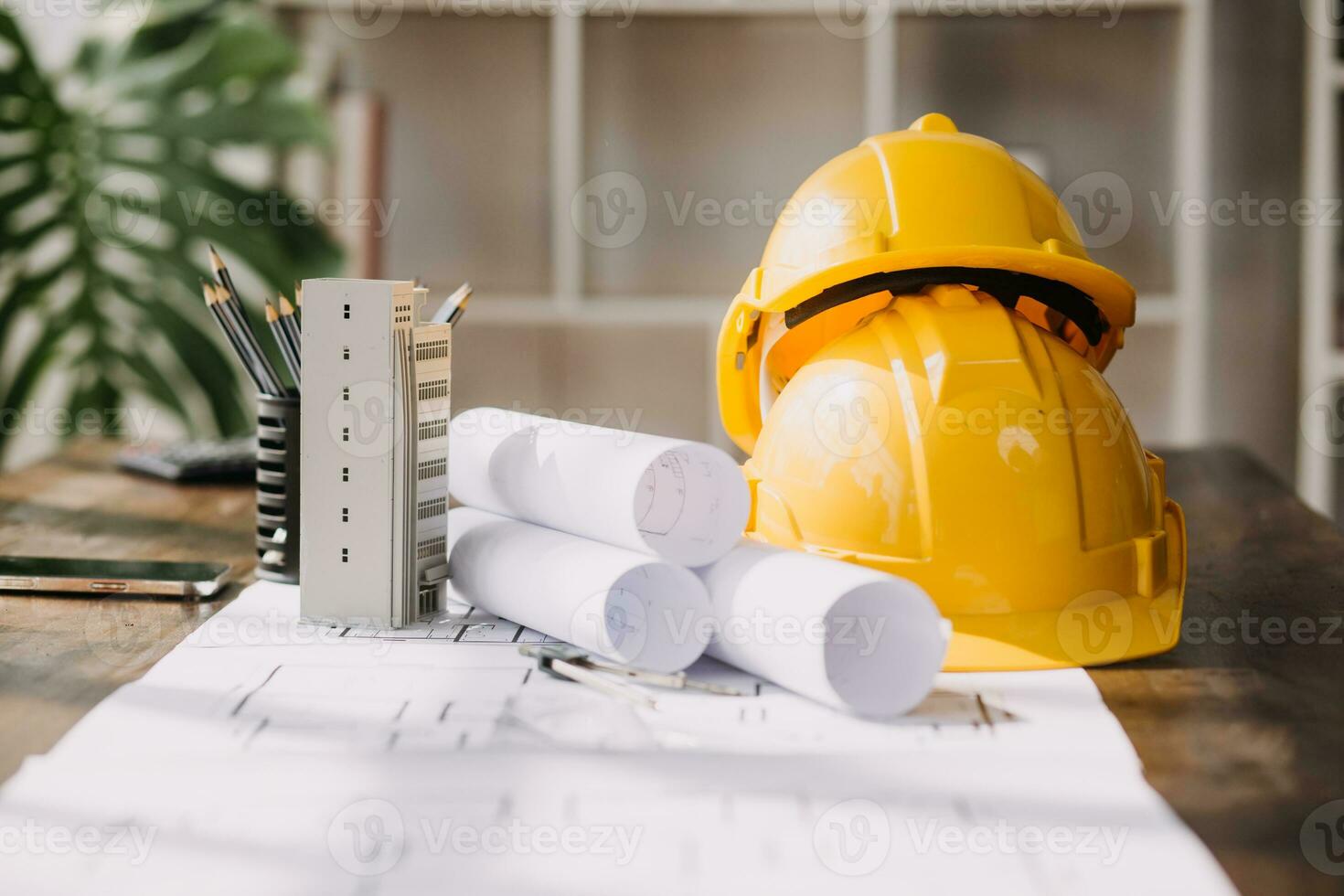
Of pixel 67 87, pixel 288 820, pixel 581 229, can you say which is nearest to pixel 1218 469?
pixel 288 820

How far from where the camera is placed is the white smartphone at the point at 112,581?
828mm

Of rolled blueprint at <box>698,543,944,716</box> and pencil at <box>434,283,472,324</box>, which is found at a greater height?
pencil at <box>434,283,472,324</box>

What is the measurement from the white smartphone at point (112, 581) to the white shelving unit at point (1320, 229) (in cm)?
200

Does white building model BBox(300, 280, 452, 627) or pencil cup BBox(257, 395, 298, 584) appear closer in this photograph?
white building model BBox(300, 280, 452, 627)

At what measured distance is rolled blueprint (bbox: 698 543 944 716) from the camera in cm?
61

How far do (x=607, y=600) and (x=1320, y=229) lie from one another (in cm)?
204

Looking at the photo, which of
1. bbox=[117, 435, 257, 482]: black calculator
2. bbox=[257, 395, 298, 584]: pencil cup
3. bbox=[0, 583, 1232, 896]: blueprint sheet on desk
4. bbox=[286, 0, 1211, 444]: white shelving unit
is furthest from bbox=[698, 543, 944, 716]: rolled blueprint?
bbox=[286, 0, 1211, 444]: white shelving unit

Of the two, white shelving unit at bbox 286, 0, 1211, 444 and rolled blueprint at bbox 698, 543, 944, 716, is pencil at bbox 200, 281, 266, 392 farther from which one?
white shelving unit at bbox 286, 0, 1211, 444

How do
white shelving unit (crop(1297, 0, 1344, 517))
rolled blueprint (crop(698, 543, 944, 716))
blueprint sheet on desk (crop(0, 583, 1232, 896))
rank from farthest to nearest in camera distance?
white shelving unit (crop(1297, 0, 1344, 517)) → rolled blueprint (crop(698, 543, 944, 716)) → blueprint sheet on desk (crop(0, 583, 1232, 896))

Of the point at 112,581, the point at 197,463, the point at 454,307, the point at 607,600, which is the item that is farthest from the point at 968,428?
the point at 197,463

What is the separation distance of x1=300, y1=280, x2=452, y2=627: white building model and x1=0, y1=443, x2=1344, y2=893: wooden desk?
115 millimetres

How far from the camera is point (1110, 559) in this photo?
2.40 ft

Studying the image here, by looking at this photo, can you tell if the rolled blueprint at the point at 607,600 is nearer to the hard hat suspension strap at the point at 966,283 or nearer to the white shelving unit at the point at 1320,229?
the hard hat suspension strap at the point at 966,283

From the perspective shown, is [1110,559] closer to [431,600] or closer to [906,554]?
[906,554]
